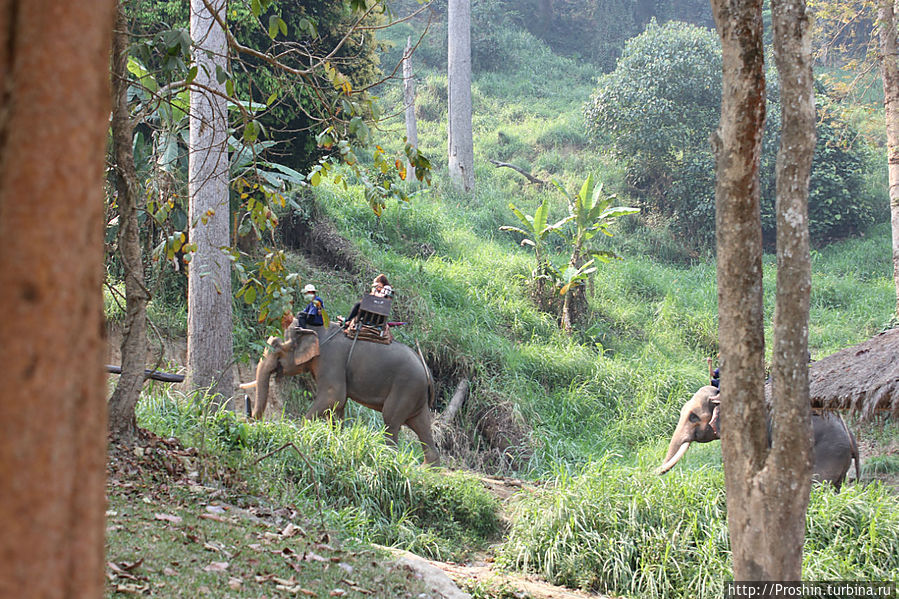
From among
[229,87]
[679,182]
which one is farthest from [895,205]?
[679,182]

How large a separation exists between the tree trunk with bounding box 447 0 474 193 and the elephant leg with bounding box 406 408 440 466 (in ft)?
40.6

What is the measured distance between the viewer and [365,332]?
9070 mm

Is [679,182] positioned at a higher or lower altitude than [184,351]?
higher

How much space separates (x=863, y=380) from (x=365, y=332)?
200 inches

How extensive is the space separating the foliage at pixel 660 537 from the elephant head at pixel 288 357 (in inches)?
120

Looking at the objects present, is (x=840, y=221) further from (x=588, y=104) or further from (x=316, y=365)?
(x=316, y=365)

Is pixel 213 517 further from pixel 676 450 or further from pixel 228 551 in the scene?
pixel 676 450

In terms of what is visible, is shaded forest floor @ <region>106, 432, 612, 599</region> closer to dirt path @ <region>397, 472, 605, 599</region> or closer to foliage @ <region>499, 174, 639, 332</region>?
dirt path @ <region>397, 472, 605, 599</region>

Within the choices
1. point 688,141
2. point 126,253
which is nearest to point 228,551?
point 126,253

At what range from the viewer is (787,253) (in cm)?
367

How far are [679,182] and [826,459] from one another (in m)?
14.4

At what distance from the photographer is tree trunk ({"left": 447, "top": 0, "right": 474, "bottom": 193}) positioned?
21.0m

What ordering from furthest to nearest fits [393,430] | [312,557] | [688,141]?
1. [688,141]
2. [393,430]
3. [312,557]

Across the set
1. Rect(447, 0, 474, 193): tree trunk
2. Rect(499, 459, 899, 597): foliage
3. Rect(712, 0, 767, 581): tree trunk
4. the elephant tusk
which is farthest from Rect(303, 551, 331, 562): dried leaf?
Rect(447, 0, 474, 193): tree trunk
